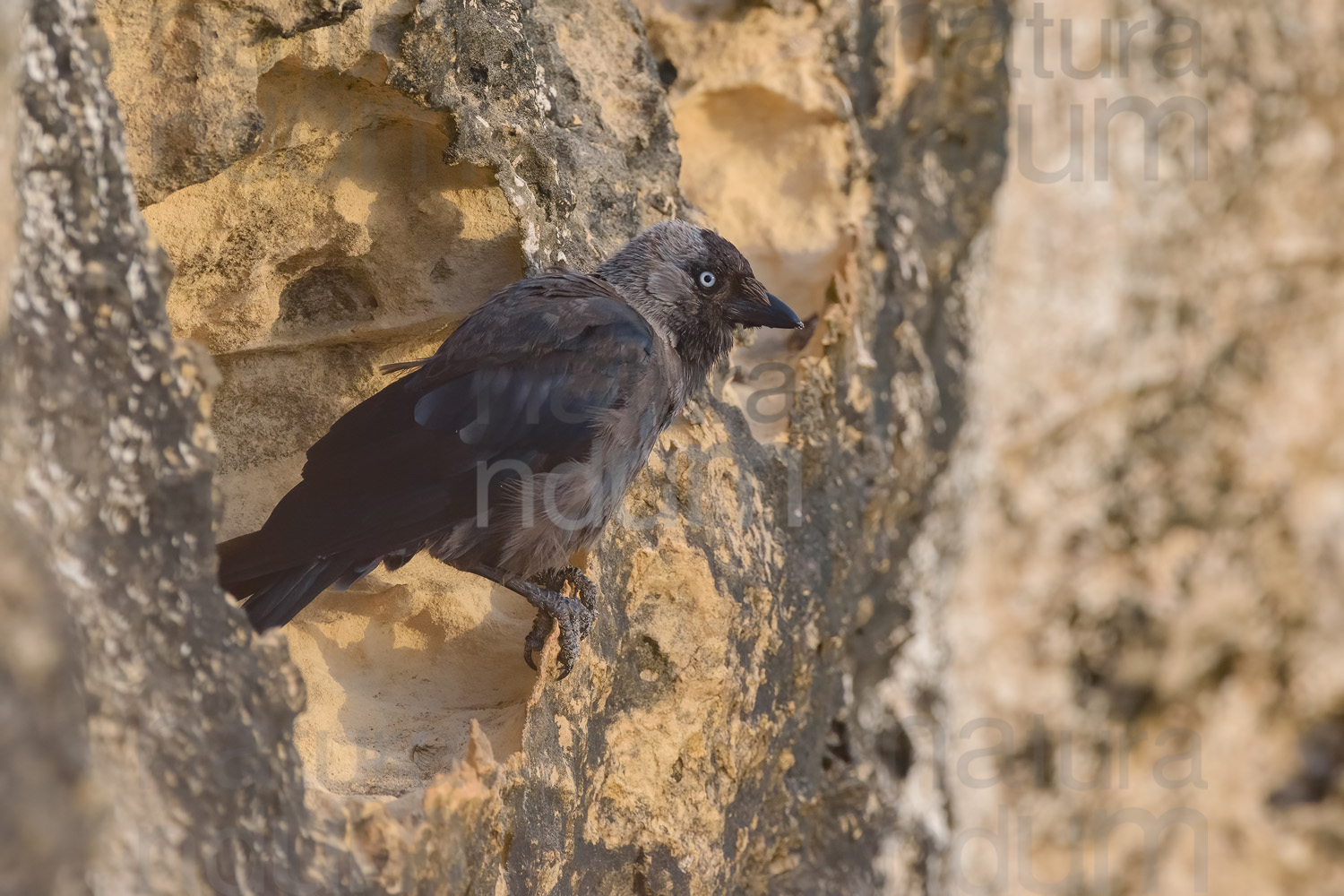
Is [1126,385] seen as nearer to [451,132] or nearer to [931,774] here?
[931,774]

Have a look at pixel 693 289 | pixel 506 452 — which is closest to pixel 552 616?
pixel 506 452

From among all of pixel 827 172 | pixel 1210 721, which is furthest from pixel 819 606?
pixel 827 172

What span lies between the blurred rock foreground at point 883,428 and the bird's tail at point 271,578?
0.41 metres

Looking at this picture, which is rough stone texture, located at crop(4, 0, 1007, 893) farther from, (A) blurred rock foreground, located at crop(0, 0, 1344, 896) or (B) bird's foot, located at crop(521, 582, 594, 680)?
(B) bird's foot, located at crop(521, 582, 594, 680)

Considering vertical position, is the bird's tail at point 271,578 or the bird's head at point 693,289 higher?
the bird's head at point 693,289

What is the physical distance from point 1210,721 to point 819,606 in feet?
4.73

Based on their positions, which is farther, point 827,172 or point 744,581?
point 827,172

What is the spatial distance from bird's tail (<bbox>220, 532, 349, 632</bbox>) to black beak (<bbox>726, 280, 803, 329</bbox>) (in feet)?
5.27

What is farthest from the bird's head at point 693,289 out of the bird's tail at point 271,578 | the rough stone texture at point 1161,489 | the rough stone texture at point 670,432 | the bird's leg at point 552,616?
the bird's tail at point 271,578

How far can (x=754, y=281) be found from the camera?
13.4ft

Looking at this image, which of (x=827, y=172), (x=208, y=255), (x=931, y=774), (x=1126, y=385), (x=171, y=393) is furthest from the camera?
(x=827, y=172)

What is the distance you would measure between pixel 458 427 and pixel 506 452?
0.55 feet

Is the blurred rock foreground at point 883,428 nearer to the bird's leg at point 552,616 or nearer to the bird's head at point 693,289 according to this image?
the bird's leg at point 552,616

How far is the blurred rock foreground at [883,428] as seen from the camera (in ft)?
12.0
